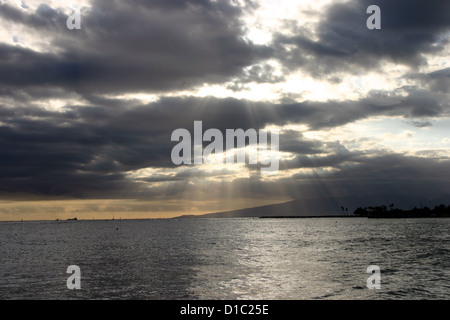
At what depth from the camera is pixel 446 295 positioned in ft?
119

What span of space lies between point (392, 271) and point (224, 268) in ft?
76.3

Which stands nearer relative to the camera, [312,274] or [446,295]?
[446,295]

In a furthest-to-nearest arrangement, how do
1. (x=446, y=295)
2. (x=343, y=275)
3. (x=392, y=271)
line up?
(x=392, y=271) → (x=343, y=275) → (x=446, y=295)

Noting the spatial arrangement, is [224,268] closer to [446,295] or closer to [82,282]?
[82,282]

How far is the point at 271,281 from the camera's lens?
43.9 metres
